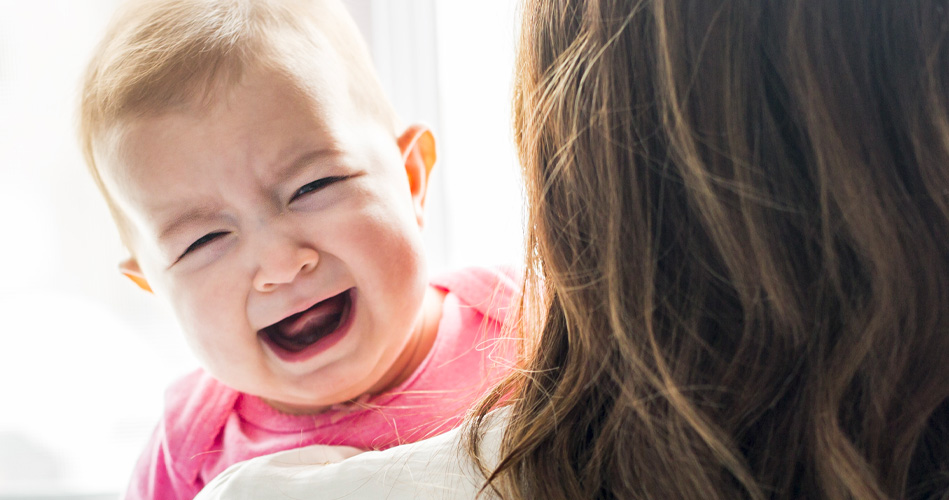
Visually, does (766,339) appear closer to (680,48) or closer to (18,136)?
A: (680,48)

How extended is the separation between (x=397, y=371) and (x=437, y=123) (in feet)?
1.88

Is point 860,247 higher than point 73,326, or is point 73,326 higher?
point 860,247

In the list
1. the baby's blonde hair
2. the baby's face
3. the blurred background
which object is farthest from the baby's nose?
the blurred background

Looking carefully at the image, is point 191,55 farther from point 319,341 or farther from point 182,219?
point 319,341

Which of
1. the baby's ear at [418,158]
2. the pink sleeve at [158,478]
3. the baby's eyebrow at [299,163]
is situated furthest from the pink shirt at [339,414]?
the baby's eyebrow at [299,163]

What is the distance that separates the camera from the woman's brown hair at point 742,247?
44 centimetres

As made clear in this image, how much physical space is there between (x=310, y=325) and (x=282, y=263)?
10cm

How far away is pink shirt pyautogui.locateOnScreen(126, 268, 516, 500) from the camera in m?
0.81

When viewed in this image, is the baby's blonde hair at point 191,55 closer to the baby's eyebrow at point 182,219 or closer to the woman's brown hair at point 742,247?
the baby's eyebrow at point 182,219

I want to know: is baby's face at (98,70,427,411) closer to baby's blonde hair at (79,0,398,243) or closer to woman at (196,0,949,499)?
baby's blonde hair at (79,0,398,243)

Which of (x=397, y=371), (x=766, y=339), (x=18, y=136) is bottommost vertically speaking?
(x=397, y=371)

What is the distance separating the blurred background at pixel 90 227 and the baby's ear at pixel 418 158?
23 cm

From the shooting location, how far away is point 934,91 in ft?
1.39

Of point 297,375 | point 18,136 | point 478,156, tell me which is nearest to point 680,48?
point 297,375
